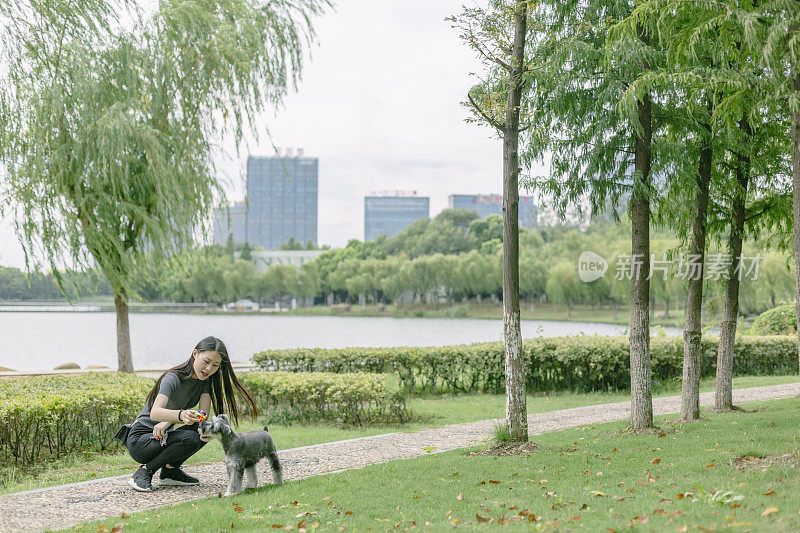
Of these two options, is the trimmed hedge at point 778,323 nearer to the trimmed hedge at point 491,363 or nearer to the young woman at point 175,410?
the trimmed hedge at point 491,363

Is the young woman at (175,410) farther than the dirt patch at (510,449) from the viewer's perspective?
No

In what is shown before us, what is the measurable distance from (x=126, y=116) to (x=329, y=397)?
202 inches

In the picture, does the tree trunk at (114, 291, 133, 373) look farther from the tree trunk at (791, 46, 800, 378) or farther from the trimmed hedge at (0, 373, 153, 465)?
the tree trunk at (791, 46, 800, 378)

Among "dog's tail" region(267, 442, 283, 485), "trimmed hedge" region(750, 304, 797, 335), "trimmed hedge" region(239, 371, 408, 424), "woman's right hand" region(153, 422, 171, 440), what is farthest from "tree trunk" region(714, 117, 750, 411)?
"trimmed hedge" region(750, 304, 797, 335)

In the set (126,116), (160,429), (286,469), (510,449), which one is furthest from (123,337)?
(510,449)

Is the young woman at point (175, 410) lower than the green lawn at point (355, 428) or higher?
higher

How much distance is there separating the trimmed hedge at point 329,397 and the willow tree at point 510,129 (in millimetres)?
2737

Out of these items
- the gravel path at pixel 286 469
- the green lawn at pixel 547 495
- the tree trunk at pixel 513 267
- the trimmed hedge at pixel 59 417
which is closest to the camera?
the green lawn at pixel 547 495

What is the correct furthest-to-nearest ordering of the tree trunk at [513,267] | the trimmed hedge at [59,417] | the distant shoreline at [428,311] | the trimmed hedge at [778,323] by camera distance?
the distant shoreline at [428,311], the trimmed hedge at [778,323], the tree trunk at [513,267], the trimmed hedge at [59,417]

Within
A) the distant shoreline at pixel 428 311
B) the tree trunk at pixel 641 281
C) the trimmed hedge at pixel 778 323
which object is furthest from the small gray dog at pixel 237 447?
the distant shoreline at pixel 428 311

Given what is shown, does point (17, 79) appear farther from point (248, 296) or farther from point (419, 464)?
point (248, 296)

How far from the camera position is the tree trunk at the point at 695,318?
7.81 m

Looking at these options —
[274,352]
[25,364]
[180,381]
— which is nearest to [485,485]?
[180,381]

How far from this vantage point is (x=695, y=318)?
25.9ft
